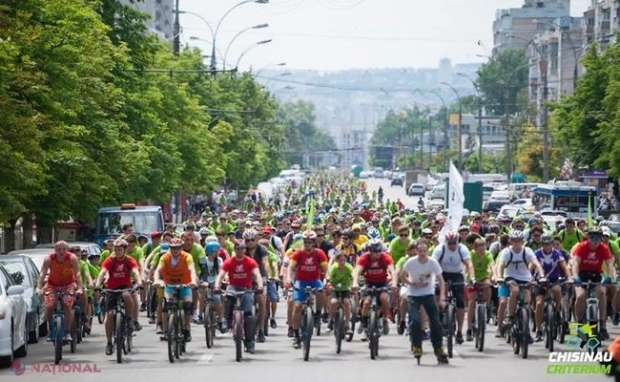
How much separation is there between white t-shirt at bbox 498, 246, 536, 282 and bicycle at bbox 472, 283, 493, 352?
0.69 m

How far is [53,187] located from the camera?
41.5 m

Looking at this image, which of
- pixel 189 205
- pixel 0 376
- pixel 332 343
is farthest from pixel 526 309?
pixel 189 205

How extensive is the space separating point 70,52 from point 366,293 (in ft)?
53.4

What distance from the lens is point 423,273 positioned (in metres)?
20.8

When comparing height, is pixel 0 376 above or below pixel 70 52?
below

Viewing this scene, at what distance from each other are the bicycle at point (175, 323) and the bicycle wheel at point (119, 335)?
2.01ft

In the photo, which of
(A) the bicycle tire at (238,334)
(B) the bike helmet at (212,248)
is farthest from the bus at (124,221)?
(A) the bicycle tire at (238,334)

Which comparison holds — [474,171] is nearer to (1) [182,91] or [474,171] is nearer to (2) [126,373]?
(1) [182,91]

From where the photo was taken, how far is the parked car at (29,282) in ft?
83.7

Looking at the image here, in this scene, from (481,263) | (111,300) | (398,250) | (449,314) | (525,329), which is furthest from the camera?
(398,250)

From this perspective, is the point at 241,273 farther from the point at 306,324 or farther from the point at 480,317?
the point at 480,317

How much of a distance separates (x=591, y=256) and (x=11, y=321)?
26.1ft

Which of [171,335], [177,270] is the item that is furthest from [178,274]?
[171,335]

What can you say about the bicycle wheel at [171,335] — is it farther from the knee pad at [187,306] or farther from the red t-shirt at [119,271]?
the red t-shirt at [119,271]
